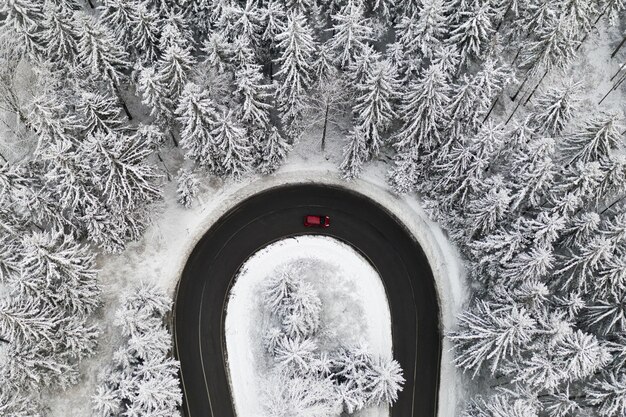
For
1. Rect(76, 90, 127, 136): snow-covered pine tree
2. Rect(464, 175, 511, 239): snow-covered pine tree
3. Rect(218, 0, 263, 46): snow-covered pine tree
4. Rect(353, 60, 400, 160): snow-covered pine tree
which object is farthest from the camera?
Rect(218, 0, 263, 46): snow-covered pine tree

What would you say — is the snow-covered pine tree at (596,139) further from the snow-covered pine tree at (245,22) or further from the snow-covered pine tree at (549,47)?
the snow-covered pine tree at (245,22)

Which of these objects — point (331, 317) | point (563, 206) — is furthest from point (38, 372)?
point (563, 206)

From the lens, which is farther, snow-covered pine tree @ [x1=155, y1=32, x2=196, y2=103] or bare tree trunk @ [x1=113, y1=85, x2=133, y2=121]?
bare tree trunk @ [x1=113, y1=85, x2=133, y2=121]

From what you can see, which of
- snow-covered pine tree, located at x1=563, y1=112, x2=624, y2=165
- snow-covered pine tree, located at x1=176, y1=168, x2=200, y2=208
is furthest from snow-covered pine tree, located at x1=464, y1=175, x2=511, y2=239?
snow-covered pine tree, located at x1=176, y1=168, x2=200, y2=208

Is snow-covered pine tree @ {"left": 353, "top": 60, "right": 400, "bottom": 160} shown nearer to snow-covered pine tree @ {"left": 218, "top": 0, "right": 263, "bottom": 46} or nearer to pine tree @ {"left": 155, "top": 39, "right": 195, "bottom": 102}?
snow-covered pine tree @ {"left": 218, "top": 0, "right": 263, "bottom": 46}

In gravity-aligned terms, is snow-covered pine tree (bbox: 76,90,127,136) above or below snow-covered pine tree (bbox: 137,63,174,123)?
below

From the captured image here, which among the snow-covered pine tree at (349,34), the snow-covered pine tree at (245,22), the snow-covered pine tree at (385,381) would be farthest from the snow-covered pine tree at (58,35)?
the snow-covered pine tree at (385,381)
